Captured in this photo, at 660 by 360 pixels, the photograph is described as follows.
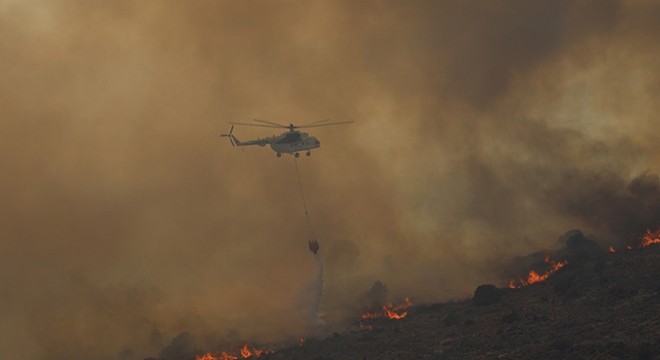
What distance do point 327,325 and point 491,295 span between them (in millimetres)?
24732

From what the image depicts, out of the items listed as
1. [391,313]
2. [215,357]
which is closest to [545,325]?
[391,313]

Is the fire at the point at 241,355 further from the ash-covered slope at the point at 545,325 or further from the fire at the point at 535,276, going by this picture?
the fire at the point at 535,276

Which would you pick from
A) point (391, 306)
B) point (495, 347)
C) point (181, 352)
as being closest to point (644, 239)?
point (391, 306)

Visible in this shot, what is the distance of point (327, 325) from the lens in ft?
341

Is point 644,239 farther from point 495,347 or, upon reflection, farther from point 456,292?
point 495,347

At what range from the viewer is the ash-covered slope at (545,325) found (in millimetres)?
63812

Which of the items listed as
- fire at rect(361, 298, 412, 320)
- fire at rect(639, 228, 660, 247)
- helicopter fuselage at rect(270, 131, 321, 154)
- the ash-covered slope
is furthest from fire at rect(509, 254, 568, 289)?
helicopter fuselage at rect(270, 131, 321, 154)

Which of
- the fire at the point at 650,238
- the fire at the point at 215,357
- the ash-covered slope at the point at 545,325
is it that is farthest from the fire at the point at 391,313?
the fire at the point at 650,238

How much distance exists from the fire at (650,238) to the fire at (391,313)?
3366 centimetres

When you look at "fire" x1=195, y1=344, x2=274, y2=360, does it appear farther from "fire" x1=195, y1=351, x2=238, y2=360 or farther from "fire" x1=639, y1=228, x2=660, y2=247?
"fire" x1=639, y1=228, x2=660, y2=247

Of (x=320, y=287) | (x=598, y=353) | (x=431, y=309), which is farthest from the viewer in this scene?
(x=320, y=287)

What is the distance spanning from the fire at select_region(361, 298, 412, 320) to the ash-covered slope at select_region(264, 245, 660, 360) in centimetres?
306

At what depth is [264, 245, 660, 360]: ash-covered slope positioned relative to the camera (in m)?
63.8

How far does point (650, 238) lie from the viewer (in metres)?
Answer: 102
